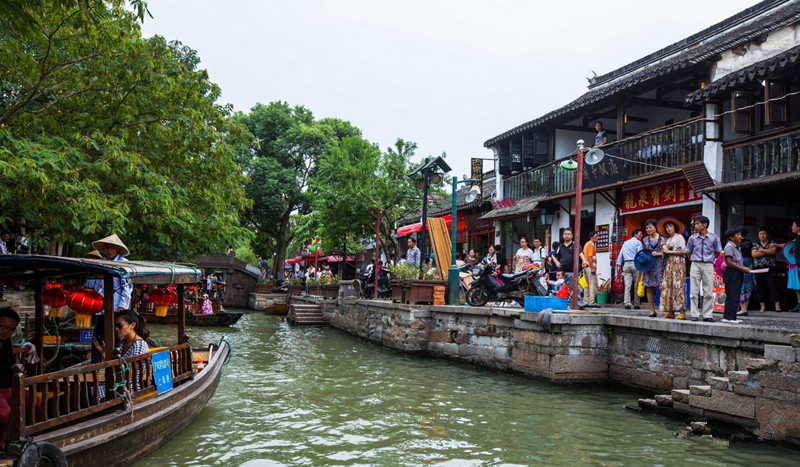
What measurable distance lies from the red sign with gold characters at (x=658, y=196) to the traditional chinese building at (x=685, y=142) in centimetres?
2

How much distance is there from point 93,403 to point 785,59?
10445 mm

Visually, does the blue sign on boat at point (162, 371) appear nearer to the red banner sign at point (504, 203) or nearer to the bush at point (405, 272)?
the bush at point (405, 272)

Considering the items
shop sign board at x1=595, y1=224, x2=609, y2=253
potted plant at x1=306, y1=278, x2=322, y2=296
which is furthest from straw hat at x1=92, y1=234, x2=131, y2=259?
potted plant at x1=306, y1=278, x2=322, y2=296

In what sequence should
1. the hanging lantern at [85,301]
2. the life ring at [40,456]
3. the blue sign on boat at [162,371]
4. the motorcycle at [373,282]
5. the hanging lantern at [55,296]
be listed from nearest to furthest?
the life ring at [40,456], the blue sign on boat at [162,371], the hanging lantern at [85,301], the hanging lantern at [55,296], the motorcycle at [373,282]

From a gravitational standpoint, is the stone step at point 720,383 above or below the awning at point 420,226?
below

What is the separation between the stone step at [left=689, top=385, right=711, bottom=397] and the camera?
718cm

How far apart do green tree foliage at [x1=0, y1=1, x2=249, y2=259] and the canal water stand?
3188 mm

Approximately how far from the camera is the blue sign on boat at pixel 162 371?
656 cm

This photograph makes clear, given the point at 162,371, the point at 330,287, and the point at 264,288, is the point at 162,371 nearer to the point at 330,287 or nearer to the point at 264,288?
the point at 330,287

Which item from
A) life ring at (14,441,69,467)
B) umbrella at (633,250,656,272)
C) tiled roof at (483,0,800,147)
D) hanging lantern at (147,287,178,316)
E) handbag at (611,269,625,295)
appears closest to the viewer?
life ring at (14,441,69,467)

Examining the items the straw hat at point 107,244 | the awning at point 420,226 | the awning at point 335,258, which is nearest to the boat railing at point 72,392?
the straw hat at point 107,244

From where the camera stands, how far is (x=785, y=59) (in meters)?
10.1

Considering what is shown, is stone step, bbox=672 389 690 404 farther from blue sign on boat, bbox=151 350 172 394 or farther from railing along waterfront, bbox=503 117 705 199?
railing along waterfront, bbox=503 117 705 199

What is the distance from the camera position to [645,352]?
899 centimetres
